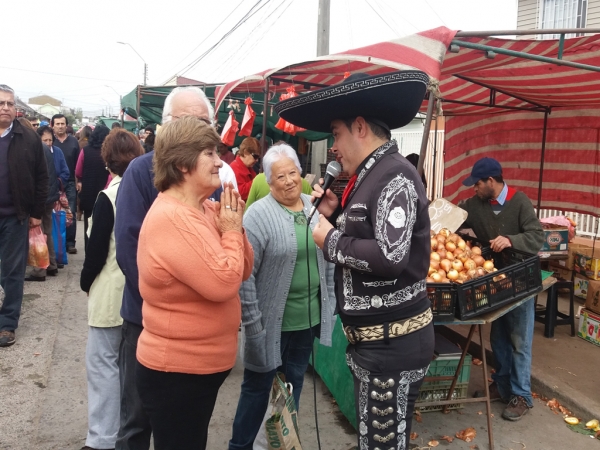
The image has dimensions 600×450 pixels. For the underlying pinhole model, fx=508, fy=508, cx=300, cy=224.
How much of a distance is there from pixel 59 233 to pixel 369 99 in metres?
6.63

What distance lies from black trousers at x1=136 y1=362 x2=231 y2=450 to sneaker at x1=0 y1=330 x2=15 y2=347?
329cm

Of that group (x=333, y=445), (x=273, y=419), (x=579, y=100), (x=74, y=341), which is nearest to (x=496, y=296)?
(x=333, y=445)

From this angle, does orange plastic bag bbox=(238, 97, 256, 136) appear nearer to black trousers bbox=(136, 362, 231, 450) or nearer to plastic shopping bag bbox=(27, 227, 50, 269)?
plastic shopping bag bbox=(27, 227, 50, 269)

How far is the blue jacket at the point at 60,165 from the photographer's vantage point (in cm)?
736

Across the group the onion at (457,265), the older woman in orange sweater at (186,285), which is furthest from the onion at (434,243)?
the older woman in orange sweater at (186,285)

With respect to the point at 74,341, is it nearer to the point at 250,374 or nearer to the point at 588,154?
the point at 250,374

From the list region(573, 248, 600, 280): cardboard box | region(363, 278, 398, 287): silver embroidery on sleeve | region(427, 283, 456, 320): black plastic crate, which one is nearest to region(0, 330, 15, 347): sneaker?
region(427, 283, 456, 320): black plastic crate

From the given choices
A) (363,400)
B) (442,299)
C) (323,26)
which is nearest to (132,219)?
(363,400)

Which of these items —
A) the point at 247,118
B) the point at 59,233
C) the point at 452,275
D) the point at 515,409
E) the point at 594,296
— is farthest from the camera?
the point at 59,233

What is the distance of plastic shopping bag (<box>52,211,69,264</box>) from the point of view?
24.0 feet

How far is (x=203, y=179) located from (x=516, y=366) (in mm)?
3097

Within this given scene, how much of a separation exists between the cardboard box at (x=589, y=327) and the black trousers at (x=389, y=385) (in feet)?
13.8

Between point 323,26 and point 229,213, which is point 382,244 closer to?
point 229,213

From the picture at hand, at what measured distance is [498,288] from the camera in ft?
11.2
